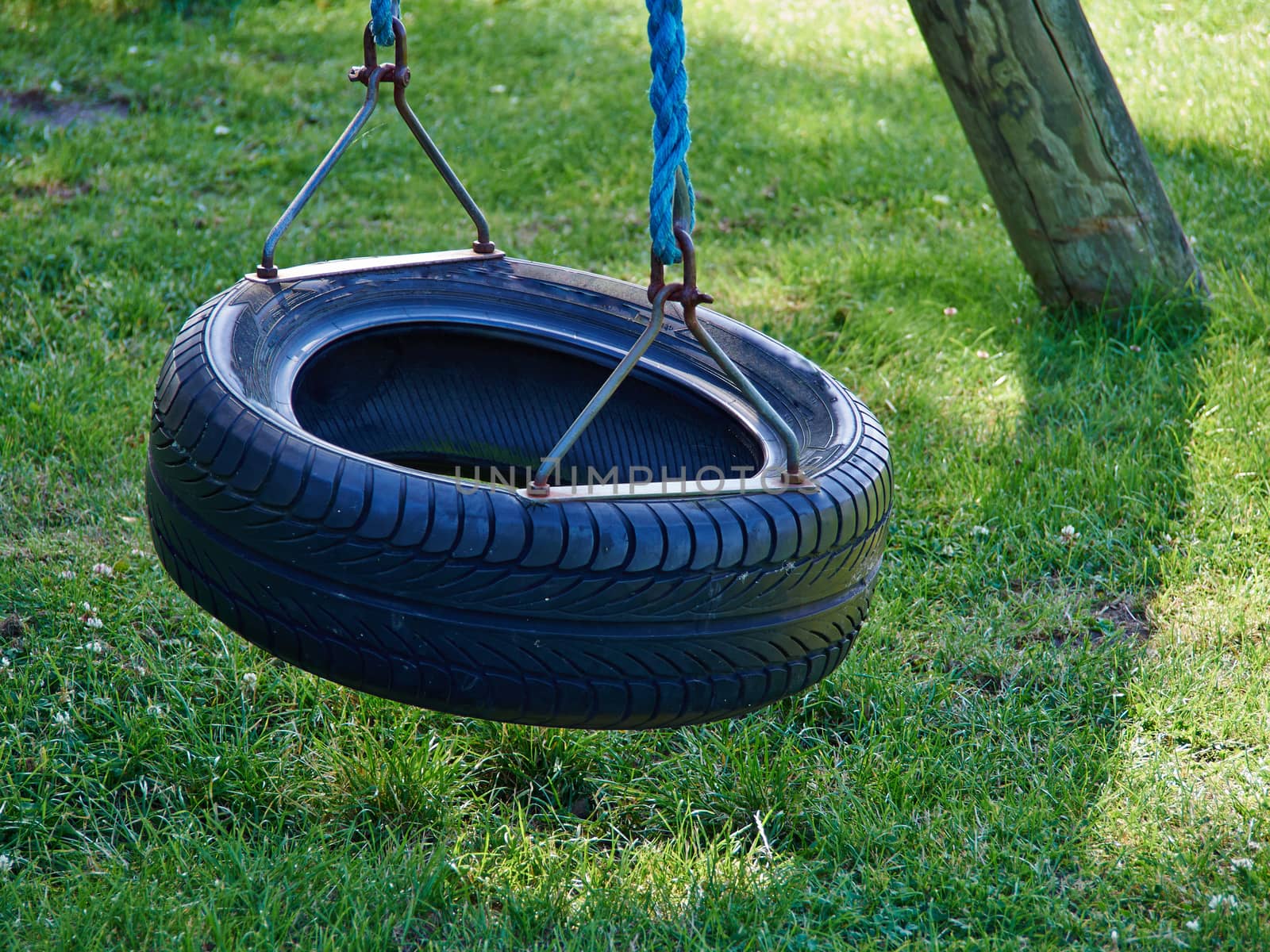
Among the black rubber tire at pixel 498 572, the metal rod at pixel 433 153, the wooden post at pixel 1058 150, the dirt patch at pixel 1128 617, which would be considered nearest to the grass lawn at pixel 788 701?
the dirt patch at pixel 1128 617

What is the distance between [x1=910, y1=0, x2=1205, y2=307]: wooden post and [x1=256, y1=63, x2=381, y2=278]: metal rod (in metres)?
2.08

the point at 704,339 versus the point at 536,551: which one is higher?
the point at 704,339

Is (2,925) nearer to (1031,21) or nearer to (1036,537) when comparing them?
(1036,537)

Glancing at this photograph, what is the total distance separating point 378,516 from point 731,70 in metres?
5.98

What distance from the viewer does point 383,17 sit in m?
2.22

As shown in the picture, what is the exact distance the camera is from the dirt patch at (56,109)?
6.06 meters

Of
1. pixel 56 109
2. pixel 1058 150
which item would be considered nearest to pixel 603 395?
pixel 1058 150

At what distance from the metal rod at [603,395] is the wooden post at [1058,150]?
7.95 ft

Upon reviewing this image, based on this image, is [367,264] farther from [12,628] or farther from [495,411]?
[12,628]

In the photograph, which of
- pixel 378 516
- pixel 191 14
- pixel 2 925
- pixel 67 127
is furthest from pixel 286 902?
pixel 191 14

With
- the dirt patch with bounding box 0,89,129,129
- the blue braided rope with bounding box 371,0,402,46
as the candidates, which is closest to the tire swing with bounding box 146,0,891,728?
the blue braided rope with bounding box 371,0,402,46

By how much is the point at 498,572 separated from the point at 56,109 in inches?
229

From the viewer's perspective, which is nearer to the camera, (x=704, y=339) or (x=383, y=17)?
(x=704, y=339)

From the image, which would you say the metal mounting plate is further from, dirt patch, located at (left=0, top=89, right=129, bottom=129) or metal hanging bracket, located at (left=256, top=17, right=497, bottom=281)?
dirt patch, located at (left=0, top=89, right=129, bottom=129)
